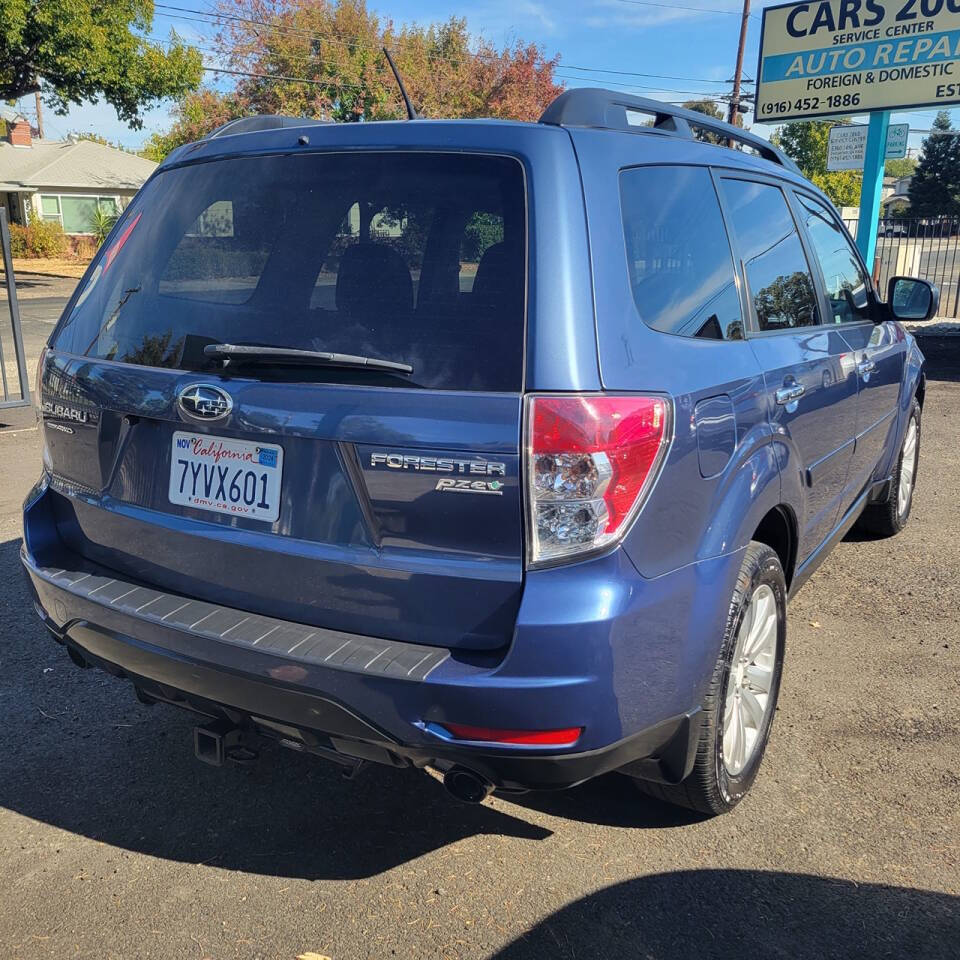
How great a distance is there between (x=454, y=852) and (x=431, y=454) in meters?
1.32

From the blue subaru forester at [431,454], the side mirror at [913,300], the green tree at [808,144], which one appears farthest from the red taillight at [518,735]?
the green tree at [808,144]

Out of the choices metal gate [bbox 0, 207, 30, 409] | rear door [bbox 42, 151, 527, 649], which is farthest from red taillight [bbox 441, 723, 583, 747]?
metal gate [bbox 0, 207, 30, 409]

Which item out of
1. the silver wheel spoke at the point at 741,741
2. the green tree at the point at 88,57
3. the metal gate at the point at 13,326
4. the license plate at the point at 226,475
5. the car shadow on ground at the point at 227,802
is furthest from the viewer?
the green tree at the point at 88,57

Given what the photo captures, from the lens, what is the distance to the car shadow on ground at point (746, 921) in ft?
7.86

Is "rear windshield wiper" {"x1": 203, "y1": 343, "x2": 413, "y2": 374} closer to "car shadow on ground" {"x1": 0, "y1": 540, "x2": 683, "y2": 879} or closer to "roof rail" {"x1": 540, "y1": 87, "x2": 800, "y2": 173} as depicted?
"roof rail" {"x1": 540, "y1": 87, "x2": 800, "y2": 173}

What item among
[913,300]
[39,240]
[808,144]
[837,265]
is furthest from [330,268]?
[808,144]

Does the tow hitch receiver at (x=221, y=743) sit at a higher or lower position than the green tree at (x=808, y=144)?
lower

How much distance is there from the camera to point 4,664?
3916 mm

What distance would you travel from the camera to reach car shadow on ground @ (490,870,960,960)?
2.40 metres

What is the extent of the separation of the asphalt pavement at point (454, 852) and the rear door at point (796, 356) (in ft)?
2.91

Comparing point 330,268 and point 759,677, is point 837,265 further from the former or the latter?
point 330,268

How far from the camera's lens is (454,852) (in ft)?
9.14

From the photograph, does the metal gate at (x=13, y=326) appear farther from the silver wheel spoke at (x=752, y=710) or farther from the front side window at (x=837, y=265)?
the silver wheel spoke at (x=752, y=710)

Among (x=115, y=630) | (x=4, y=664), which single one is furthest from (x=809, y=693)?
(x=4, y=664)
